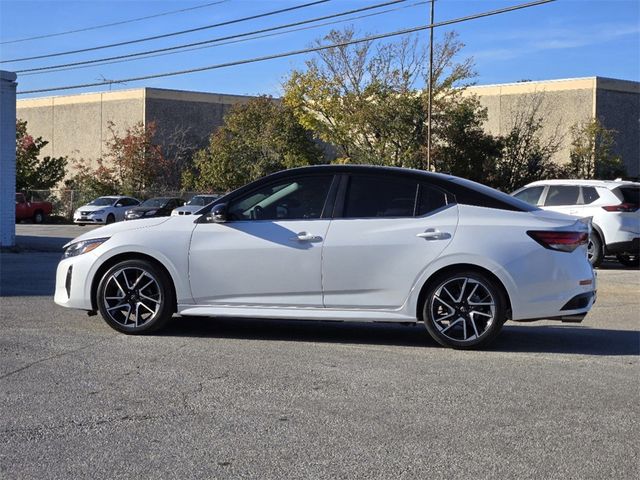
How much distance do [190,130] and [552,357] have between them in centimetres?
4858

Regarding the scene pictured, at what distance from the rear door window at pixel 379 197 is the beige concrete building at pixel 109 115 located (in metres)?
45.7

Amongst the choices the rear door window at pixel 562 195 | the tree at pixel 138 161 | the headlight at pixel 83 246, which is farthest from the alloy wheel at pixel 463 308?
the tree at pixel 138 161

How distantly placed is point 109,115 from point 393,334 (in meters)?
48.4

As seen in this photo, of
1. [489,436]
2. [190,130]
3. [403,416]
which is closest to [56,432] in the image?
[403,416]

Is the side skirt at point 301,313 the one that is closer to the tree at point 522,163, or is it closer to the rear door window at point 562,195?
the rear door window at point 562,195

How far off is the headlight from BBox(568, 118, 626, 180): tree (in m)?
30.4

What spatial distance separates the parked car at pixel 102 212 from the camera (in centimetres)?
3922

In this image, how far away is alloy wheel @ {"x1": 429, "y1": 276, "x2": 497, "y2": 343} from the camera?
7391 mm

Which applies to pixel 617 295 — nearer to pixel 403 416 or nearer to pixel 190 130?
pixel 403 416

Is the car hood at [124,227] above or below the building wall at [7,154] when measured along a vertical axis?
below

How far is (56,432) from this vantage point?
5.02 meters

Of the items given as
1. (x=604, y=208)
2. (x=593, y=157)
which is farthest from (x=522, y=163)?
(x=604, y=208)

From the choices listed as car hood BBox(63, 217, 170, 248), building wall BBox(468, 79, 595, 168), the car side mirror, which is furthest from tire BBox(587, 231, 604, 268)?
building wall BBox(468, 79, 595, 168)

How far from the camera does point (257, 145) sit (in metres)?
43.3
